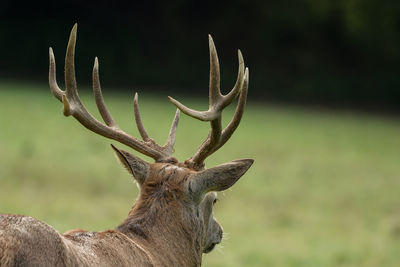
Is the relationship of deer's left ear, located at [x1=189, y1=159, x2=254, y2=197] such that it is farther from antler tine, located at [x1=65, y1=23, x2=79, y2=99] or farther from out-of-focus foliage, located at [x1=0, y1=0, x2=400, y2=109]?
out-of-focus foliage, located at [x1=0, y1=0, x2=400, y2=109]

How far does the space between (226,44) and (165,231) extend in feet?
107

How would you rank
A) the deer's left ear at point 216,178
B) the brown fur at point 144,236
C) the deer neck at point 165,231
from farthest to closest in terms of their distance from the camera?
the deer's left ear at point 216,178 → the deer neck at point 165,231 → the brown fur at point 144,236

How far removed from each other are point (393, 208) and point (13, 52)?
25476 millimetres

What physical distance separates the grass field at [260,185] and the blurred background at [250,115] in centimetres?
4

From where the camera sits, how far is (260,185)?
51.0ft

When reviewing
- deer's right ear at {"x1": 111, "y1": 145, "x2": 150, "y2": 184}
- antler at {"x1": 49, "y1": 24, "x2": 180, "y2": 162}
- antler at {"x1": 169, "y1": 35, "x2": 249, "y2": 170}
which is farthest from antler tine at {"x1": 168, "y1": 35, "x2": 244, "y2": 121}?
deer's right ear at {"x1": 111, "y1": 145, "x2": 150, "y2": 184}

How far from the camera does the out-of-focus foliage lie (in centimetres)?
3338

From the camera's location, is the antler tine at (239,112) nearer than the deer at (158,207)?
No

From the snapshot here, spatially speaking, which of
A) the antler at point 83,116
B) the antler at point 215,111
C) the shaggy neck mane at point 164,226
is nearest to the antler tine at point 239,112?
Result: the antler at point 215,111

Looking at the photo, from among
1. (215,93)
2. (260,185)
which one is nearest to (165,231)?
(215,93)

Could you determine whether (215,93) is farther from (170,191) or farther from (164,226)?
(164,226)

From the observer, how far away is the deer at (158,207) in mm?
4254

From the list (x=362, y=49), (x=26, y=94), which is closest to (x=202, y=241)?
(x=26, y=94)

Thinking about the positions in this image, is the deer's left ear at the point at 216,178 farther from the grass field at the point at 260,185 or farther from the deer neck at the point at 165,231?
the grass field at the point at 260,185
